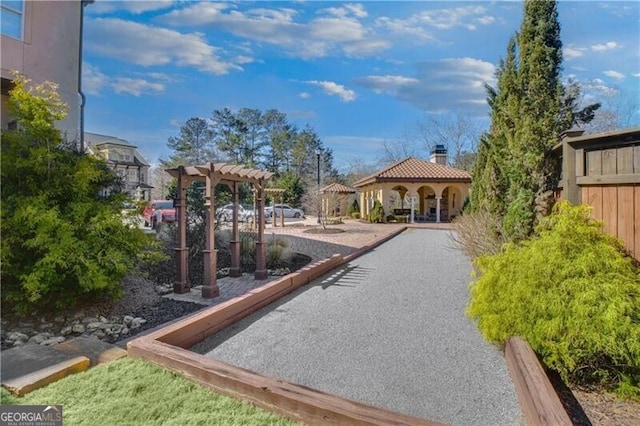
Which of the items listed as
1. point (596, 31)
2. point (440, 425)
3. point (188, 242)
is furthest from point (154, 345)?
point (596, 31)

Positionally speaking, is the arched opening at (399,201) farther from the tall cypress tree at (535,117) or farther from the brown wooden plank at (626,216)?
the brown wooden plank at (626,216)

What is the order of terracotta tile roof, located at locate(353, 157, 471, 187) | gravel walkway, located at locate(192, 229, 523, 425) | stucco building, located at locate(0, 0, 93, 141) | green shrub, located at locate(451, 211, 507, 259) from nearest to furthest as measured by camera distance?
1. gravel walkway, located at locate(192, 229, 523, 425)
2. stucco building, located at locate(0, 0, 93, 141)
3. green shrub, located at locate(451, 211, 507, 259)
4. terracotta tile roof, located at locate(353, 157, 471, 187)

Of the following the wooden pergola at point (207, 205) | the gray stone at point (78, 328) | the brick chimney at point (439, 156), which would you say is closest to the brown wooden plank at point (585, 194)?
the wooden pergola at point (207, 205)

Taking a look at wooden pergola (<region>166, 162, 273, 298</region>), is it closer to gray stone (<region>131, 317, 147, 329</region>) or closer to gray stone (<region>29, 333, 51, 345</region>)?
gray stone (<region>131, 317, 147, 329</region>)

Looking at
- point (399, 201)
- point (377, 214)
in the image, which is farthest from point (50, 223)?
point (399, 201)

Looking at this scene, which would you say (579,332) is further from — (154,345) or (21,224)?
(21,224)

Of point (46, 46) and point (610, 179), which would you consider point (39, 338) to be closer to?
point (46, 46)

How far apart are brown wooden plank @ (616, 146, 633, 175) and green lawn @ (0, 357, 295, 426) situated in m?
3.59

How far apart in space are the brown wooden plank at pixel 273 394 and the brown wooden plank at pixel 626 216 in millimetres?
2564

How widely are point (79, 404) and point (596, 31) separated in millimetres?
8734

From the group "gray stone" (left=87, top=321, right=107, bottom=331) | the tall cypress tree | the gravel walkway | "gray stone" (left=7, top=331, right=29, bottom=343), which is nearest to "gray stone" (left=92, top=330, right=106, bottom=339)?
"gray stone" (left=87, top=321, right=107, bottom=331)

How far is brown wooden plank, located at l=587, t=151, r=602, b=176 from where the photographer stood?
11.7ft

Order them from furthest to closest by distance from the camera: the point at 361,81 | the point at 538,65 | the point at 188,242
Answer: the point at 361,81
the point at 188,242
the point at 538,65

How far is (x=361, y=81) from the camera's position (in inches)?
605
